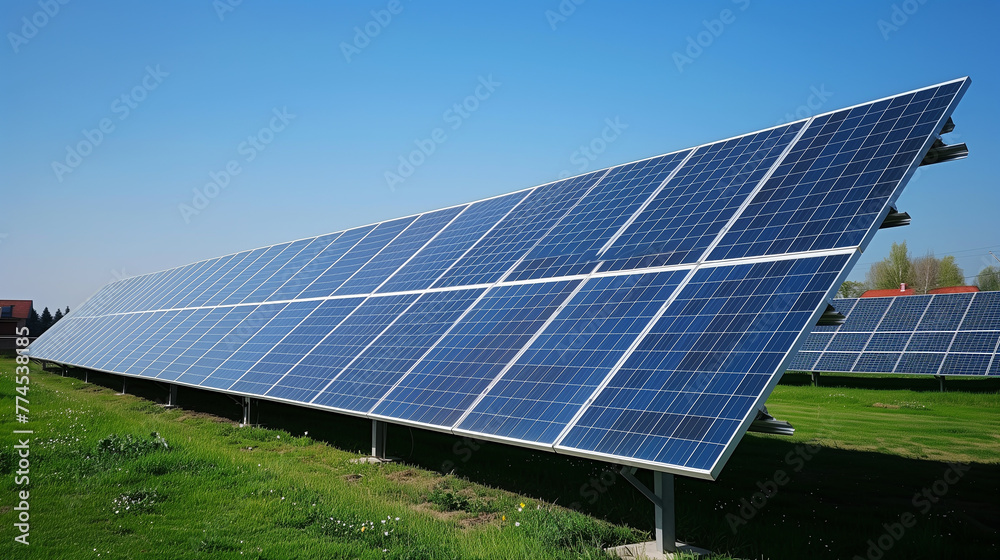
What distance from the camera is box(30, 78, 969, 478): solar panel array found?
834 cm

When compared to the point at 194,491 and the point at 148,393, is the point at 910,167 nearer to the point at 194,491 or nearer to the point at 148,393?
the point at 194,491

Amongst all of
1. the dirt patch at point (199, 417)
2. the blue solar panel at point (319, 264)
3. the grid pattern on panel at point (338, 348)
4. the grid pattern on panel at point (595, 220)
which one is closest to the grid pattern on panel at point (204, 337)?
the dirt patch at point (199, 417)

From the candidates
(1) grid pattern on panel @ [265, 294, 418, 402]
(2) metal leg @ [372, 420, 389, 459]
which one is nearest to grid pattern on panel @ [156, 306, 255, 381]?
(1) grid pattern on panel @ [265, 294, 418, 402]

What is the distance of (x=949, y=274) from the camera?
91.8m

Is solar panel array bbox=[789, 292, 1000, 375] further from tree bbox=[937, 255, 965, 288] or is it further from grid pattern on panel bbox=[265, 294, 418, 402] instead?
tree bbox=[937, 255, 965, 288]

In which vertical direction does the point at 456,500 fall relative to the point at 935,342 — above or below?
below

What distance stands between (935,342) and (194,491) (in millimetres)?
30364

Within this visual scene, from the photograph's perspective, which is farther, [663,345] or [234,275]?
[234,275]

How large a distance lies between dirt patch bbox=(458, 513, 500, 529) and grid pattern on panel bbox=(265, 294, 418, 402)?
19.6 feet

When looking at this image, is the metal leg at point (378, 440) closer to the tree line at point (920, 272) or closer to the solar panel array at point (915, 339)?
the solar panel array at point (915, 339)

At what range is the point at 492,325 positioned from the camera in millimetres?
12734

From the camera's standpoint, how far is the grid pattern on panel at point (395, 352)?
13.4 m

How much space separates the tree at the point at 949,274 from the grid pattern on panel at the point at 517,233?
312 ft

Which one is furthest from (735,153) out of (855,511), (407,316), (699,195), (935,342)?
(935,342)
